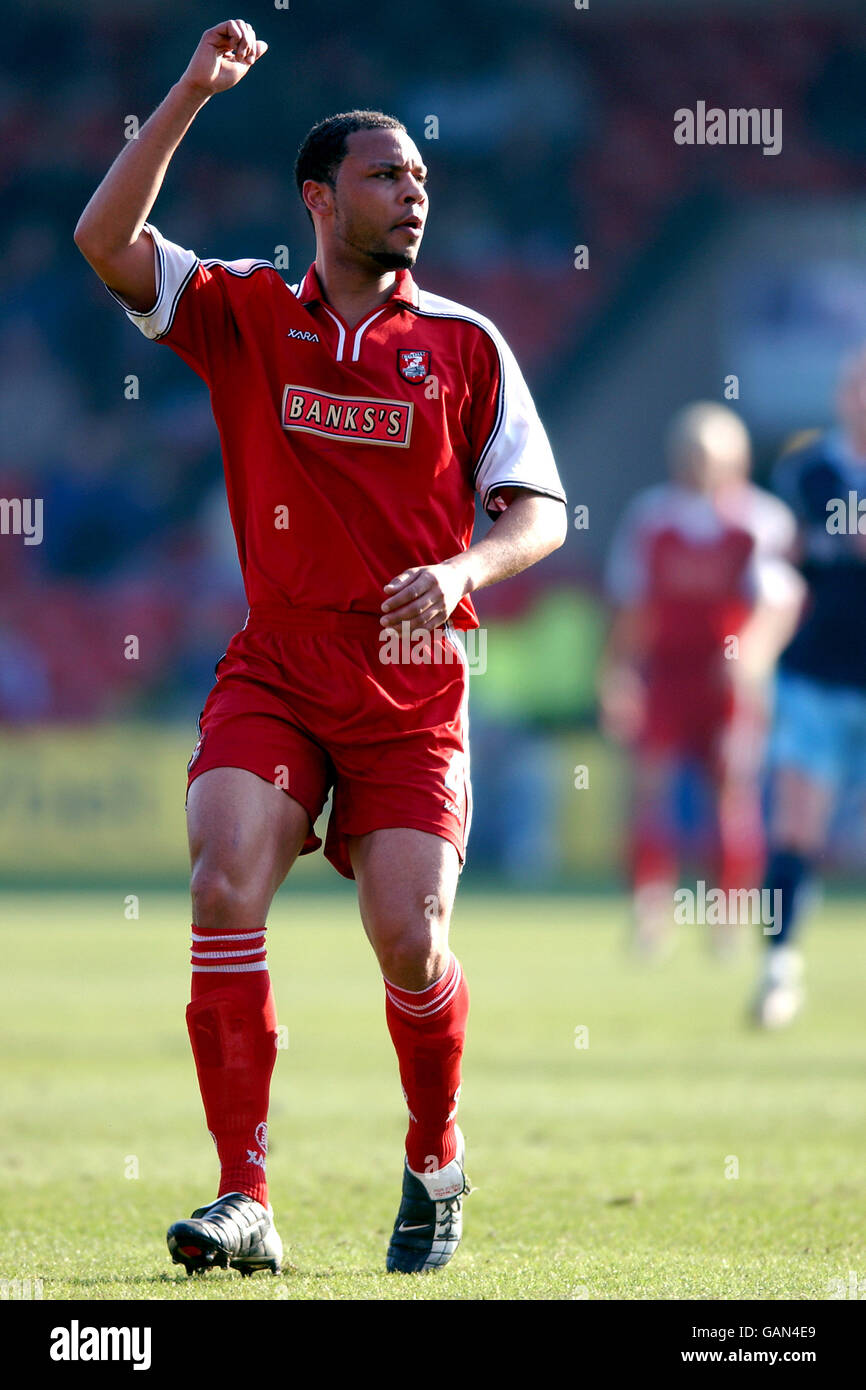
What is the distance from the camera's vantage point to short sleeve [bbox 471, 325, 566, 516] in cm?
414

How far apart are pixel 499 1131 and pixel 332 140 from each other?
117 inches

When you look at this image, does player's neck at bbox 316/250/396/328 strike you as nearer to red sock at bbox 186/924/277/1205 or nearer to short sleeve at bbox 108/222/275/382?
short sleeve at bbox 108/222/275/382

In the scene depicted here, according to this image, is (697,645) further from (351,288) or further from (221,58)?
(221,58)

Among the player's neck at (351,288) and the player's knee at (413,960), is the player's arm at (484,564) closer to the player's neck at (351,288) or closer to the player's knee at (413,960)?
the player's neck at (351,288)

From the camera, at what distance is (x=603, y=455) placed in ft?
78.8

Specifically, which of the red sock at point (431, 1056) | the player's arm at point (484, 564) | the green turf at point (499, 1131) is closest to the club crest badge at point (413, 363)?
the player's arm at point (484, 564)

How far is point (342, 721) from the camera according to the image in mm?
3984

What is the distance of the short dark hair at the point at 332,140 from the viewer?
4098mm

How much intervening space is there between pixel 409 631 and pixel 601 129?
23813mm

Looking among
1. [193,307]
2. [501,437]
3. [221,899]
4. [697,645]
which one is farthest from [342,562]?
[697,645]

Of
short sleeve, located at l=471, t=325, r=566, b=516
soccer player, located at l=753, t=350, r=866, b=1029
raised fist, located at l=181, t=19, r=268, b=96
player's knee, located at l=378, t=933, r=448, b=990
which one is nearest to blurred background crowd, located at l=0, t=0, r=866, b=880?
soccer player, located at l=753, t=350, r=866, b=1029

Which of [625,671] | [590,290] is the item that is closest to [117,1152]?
[625,671]

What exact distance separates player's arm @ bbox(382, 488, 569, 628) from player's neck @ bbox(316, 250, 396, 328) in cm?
49

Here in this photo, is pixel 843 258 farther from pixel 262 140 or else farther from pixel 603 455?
pixel 262 140
